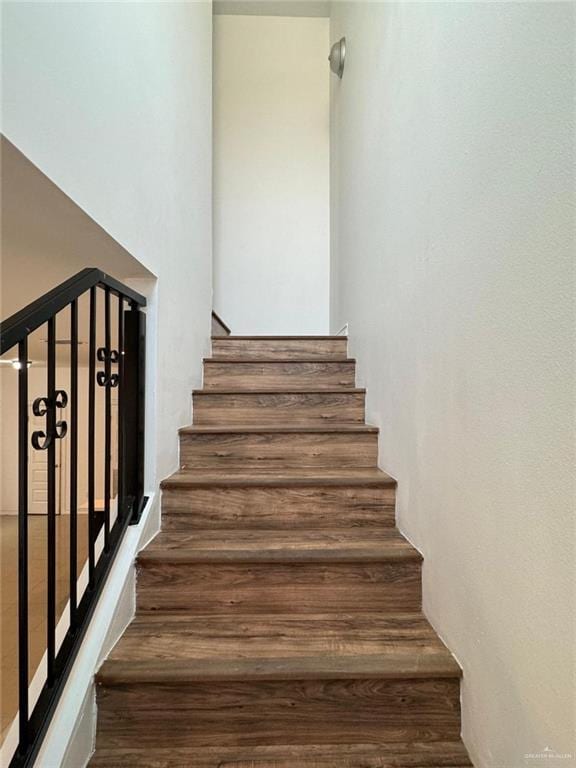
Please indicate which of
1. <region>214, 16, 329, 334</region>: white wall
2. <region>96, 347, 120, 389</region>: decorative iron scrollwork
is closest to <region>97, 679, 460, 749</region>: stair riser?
<region>96, 347, 120, 389</region>: decorative iron scrollwork

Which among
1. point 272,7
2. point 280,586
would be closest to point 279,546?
point 280,586

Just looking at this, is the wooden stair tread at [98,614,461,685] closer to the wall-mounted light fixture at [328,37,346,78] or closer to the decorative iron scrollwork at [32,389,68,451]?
the decorative iron scrollwork at [32,389,68,451]

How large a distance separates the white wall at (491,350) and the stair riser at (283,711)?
108 millimetres

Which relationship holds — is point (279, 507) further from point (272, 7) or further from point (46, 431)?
point (272, 7)

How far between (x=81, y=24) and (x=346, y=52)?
2379mm

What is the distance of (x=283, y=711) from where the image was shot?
108 centimetres

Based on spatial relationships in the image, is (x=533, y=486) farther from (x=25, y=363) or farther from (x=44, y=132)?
(x=44, y=132)

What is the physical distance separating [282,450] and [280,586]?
2.15 ft

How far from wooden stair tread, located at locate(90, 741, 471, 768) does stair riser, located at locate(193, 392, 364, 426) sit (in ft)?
4.30

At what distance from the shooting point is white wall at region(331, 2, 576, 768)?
0.73 metres

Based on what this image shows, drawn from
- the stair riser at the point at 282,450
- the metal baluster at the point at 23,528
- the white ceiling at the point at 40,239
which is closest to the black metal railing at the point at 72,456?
the metal baluster at the point at 23,528

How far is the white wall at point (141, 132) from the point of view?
0.83 metres

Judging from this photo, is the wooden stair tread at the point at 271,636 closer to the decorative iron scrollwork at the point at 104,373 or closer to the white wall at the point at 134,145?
the white wall at the point at 134,145

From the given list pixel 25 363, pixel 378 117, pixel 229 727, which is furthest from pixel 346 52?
pixel 229 727
